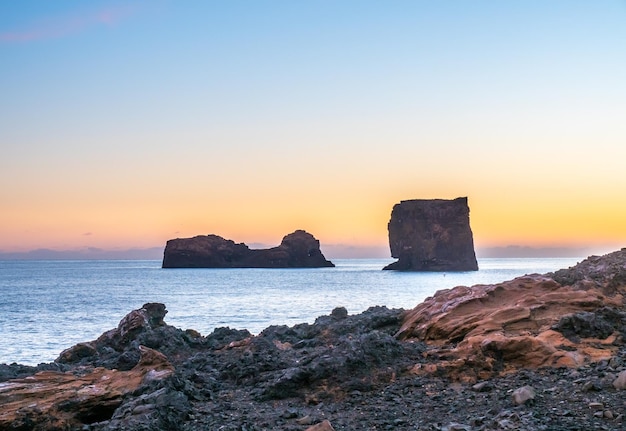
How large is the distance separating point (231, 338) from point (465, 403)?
11.0 m

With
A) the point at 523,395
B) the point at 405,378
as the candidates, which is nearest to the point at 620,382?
the point at 523,395

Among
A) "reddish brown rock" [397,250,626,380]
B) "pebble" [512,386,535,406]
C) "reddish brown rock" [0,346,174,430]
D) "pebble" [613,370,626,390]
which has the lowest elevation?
"reddish brown rock" [0,346,174,430]

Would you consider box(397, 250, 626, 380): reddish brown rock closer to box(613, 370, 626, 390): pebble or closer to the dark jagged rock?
box(613, 370, 626, 390): pebble

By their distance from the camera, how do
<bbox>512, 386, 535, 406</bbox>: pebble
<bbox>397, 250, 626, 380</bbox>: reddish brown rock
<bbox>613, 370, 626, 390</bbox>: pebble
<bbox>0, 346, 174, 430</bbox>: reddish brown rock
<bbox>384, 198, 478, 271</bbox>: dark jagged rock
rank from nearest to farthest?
1. <bbox>613, 370, 626, 390</bbox>: pebble
2. <bbox>512, 386, 535, 406</bbox>: pebble
3. <bbox>0, 346, 174, 430</bbox>: reddish brown rock
4. <bbox>397, 250, 626, 380</bbox>: reddish brown rock
5. <bbox>384, 198, 478, 271</bbox>: dark jagged rock

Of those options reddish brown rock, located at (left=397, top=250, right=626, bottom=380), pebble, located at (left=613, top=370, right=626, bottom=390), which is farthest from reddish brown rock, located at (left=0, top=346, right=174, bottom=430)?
pebble, located at (left=613, top=370, right=626, bottom=390)

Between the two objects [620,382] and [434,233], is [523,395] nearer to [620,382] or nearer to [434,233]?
[620,382]

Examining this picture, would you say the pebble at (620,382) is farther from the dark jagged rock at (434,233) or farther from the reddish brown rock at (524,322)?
the dark jagged rock at (434,233)

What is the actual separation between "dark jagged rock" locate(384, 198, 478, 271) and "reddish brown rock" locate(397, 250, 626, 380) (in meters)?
155

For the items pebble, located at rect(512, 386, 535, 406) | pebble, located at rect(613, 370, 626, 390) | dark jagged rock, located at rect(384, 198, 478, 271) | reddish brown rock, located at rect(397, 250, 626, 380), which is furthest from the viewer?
dark jagged rock, located at rect(384, 198, 478, 271)

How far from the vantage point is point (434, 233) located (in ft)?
571

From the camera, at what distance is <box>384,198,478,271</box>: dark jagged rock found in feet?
567

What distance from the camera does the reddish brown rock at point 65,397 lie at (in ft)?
38.2

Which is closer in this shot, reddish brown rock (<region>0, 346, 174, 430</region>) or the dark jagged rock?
reddish brown rock (<region>0, 346, 174, 430</region>)

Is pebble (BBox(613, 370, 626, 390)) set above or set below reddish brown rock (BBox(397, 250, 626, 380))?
below
